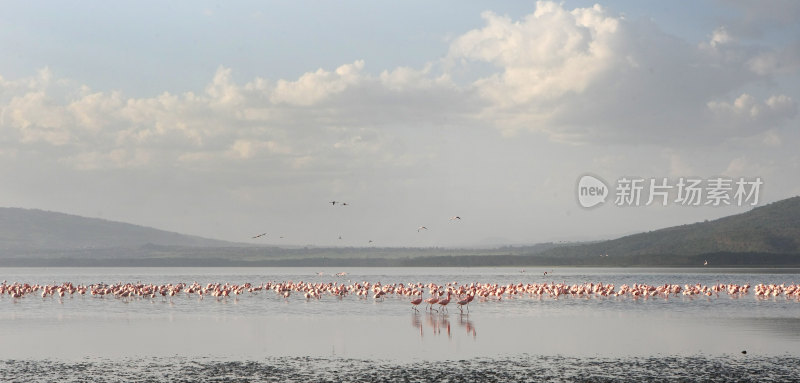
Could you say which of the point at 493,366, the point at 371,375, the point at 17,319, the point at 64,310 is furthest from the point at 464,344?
the point at 64,310

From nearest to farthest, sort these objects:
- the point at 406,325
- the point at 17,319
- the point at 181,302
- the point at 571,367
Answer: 1. the point at 571,367
2. the point at 406,325
3. the point at 17,319
4. the point at 181,302

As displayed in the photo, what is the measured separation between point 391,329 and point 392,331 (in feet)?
3.09

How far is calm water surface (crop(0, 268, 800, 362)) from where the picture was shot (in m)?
29.4

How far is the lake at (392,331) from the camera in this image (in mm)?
28422

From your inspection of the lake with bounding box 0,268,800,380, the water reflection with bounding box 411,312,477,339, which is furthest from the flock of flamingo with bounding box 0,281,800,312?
the water reflection with bounding box 411,312,477,339

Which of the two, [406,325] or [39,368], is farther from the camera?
[406,325]

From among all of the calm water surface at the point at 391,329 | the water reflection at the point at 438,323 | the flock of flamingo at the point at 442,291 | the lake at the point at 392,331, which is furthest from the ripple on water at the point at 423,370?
the flock of flamingo at the point at 442,291

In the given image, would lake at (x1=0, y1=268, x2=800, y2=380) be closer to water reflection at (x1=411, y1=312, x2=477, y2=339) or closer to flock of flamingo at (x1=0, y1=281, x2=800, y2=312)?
water reflection at (x1=411, y1=312, x2=477, y2=339)

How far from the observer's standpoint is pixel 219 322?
41.0 m

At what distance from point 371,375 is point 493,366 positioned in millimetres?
3789

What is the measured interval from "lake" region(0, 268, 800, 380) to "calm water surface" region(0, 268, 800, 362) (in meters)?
0.05

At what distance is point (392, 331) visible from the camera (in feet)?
119

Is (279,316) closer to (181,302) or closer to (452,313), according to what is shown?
(452,313)

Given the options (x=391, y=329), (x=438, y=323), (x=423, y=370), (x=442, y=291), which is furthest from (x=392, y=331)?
(x=442, y=291)
